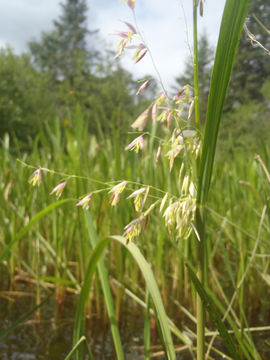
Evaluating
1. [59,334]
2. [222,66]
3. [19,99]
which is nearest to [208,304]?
[222,66]

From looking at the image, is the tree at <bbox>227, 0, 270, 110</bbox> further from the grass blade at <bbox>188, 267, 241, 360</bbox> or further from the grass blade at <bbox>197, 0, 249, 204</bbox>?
the grass blade at <bbox>188, 267, 241, 360</bbox>

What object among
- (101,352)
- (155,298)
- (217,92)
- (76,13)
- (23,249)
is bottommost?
(101,352)

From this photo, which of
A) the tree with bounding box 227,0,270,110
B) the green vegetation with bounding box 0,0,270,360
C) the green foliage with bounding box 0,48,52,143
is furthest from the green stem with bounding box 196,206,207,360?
the green foliage with bounding box 0,48,52,143

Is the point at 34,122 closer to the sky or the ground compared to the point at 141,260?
closer to the sky

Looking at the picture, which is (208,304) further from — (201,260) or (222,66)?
(222,66)

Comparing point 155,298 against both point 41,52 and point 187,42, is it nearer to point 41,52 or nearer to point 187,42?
point 187,42

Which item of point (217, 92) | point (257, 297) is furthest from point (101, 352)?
point (217, 92)

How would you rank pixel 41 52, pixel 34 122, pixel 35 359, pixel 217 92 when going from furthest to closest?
pixel 41 52
pixel 34 122
pixel 35 359
pixel 217 92
